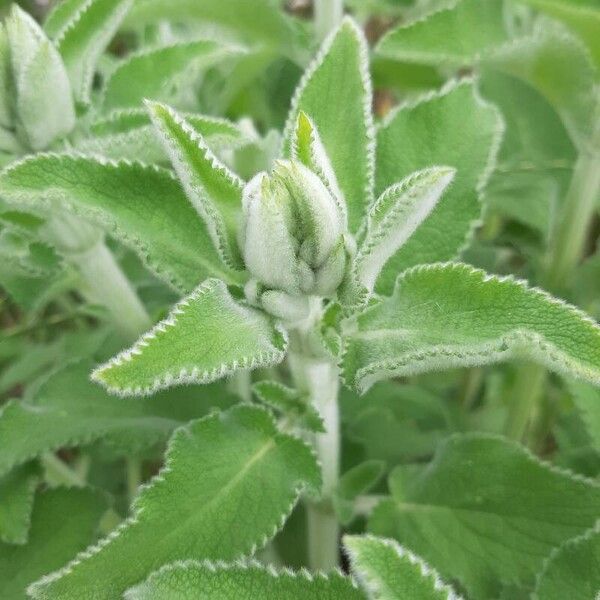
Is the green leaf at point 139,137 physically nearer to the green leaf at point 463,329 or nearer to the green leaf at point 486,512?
the green leaf at point 463,329

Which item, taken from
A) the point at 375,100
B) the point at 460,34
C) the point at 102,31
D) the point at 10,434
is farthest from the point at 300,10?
the point at 10,434

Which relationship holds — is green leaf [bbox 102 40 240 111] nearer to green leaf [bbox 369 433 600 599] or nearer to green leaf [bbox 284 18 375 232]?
green leaf [bbox 284 18 375 232]

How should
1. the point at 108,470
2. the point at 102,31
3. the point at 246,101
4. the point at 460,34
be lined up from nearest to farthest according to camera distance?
the point at 102,31
the point at 460,34
the point at 108,470
the point at 246,101

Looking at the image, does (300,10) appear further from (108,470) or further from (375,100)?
(108,470)

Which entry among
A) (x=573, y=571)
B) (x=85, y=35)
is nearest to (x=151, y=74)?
(x=85, y=35)

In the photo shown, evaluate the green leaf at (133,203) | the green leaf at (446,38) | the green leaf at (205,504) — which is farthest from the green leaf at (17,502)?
the green leaf at (446,38)

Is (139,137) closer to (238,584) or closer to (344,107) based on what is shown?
(344,107)

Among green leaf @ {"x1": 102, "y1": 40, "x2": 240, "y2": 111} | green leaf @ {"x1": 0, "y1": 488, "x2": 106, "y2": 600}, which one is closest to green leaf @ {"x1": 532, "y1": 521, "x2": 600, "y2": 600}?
green leaf @ {"x1": 0, "y1": 488, "x2": 106, "y2": 600}
